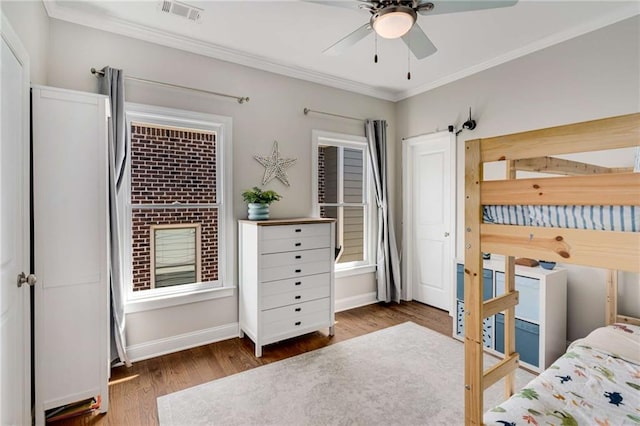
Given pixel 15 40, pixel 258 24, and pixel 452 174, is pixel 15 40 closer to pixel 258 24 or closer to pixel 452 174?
pixel 258 24

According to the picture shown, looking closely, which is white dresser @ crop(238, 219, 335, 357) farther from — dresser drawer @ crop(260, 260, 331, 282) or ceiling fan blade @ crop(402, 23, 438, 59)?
ceiling fan blade @ crop(402, 23, 438, 59)

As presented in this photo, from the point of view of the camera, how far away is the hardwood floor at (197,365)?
196 centimetres

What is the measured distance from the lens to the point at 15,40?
58.9 inches

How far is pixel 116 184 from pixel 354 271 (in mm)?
2676

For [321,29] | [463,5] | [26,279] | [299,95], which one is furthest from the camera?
[299,95]

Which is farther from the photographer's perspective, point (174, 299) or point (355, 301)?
point (355, 301)

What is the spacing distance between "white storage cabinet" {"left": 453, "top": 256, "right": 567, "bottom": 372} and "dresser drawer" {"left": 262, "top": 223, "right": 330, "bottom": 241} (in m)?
1.56

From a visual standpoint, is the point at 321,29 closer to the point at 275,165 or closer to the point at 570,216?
the point at 275,165

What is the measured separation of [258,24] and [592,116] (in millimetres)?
2850

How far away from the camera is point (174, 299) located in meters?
2.74

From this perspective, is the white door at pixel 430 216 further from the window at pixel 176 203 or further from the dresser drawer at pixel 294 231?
the window at pixel 176 203

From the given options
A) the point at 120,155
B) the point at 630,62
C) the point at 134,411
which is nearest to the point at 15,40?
the point at 120,155

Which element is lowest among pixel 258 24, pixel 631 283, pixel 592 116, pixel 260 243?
pixel 631 283

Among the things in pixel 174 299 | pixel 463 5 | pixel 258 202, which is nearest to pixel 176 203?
pixel 258 202
